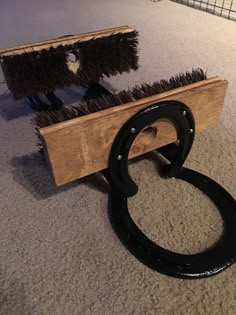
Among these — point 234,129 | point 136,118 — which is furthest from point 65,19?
point 136,118

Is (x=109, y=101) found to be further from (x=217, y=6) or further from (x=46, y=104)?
(x=217, y=6)

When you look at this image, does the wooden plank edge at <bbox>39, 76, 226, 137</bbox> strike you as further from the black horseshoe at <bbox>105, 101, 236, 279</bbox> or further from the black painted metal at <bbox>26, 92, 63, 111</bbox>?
the black painted metal at <bbox>26, 92, 63, 111</bbox>

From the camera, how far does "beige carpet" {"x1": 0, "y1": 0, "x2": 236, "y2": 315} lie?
0.55 meters

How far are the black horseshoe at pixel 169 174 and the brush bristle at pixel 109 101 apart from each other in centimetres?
5

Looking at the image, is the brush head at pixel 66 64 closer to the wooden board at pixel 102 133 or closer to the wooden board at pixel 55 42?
the wooden board at pixel 55 42

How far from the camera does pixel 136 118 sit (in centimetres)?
61

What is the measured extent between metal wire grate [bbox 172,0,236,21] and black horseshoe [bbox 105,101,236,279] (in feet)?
4.91

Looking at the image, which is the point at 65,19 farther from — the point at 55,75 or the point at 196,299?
the point at 196,299

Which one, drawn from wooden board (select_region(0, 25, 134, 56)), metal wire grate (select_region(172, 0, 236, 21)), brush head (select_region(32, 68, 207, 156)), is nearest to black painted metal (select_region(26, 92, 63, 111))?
wooden board (select_region(0, 25, 134, 56))

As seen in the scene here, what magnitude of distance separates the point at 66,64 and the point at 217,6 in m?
1.53

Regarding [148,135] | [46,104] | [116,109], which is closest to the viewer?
[116,109]

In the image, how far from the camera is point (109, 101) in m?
0.64

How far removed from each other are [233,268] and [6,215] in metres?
0.52

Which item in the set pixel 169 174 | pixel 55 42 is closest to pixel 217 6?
pixel 55 42
